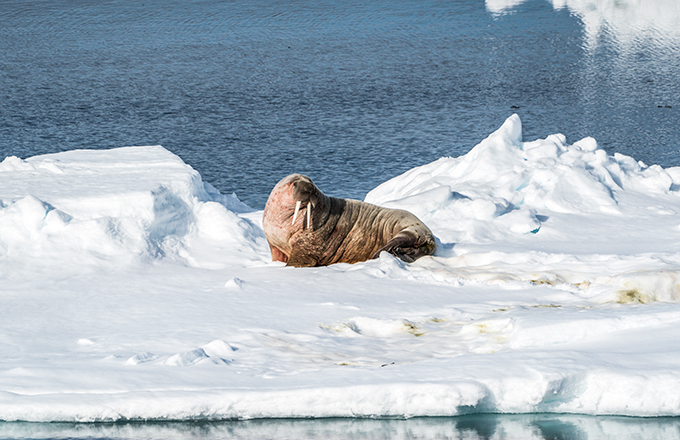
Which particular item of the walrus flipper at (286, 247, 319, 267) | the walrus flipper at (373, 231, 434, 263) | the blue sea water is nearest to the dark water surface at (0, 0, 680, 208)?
the blue sea water

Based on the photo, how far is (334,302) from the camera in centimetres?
501

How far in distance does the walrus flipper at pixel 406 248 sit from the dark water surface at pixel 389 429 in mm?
→ 2797

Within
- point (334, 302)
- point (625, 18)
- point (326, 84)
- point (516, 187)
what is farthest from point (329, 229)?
point (625, 18)

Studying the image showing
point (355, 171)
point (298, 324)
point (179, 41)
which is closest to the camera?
point (298, 324)

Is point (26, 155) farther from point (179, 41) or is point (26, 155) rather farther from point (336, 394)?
point (179, 41)

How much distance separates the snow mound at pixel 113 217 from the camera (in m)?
5.95

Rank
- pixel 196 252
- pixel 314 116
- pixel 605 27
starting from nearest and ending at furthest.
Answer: pixel 196 252 → pixel 314 116 → pixel 605 27

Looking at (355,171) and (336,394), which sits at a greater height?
(336,394)

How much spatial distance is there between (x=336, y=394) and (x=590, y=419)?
110 cm

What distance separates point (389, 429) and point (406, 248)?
2984 mm

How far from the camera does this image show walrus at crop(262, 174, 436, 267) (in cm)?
622

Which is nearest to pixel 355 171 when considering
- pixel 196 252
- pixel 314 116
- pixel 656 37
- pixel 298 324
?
pixel 314 116

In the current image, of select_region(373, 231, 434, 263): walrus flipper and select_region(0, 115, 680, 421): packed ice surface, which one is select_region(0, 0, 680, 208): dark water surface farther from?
select_region(373, 231, 434, 263): walrus flipper

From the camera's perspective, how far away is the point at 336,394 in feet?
11.4
